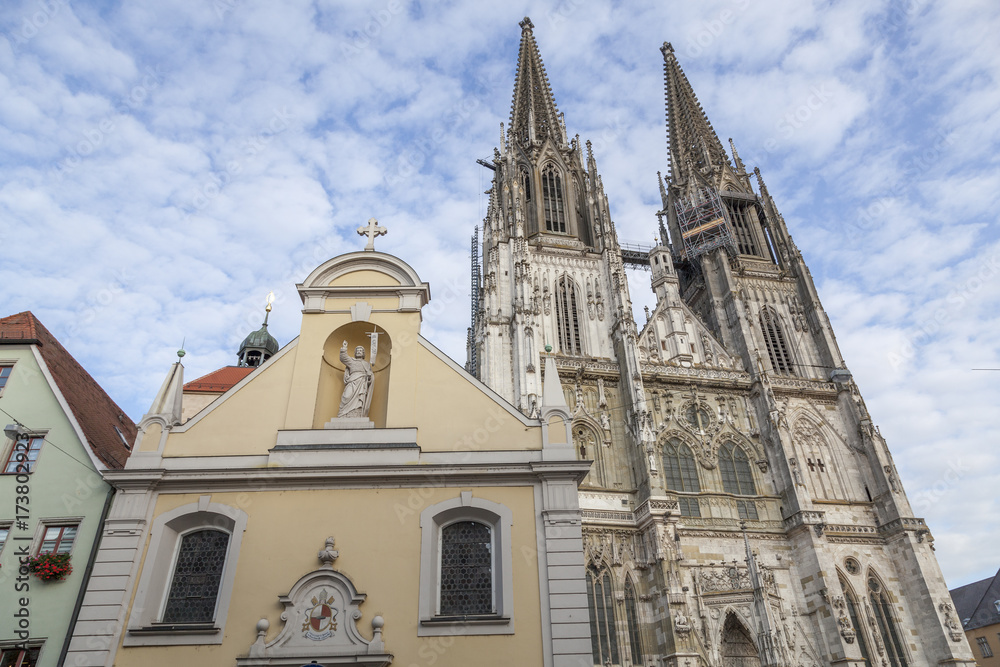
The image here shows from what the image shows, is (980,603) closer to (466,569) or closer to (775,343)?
(775,343)

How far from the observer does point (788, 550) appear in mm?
25922

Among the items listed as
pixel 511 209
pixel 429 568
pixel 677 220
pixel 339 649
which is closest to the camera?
pixel 339 649

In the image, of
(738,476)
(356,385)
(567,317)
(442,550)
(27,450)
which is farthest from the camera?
(567,317)

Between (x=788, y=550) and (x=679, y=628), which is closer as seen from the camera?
(x=679, y=628)

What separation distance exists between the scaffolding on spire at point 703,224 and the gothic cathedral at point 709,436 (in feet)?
0.38

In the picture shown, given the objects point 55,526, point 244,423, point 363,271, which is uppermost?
point 363,271

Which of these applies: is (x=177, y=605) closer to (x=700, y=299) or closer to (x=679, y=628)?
(x=679, y=628)

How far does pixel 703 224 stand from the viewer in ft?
129

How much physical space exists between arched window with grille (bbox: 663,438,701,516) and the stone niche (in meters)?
17.5

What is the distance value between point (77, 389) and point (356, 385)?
601cm

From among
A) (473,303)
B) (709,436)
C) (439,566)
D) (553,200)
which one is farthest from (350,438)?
(473,303)

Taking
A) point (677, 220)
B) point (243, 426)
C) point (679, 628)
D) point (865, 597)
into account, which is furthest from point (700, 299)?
point (243, 426)

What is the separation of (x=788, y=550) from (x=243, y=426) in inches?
904

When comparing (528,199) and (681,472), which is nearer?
(681,472)
